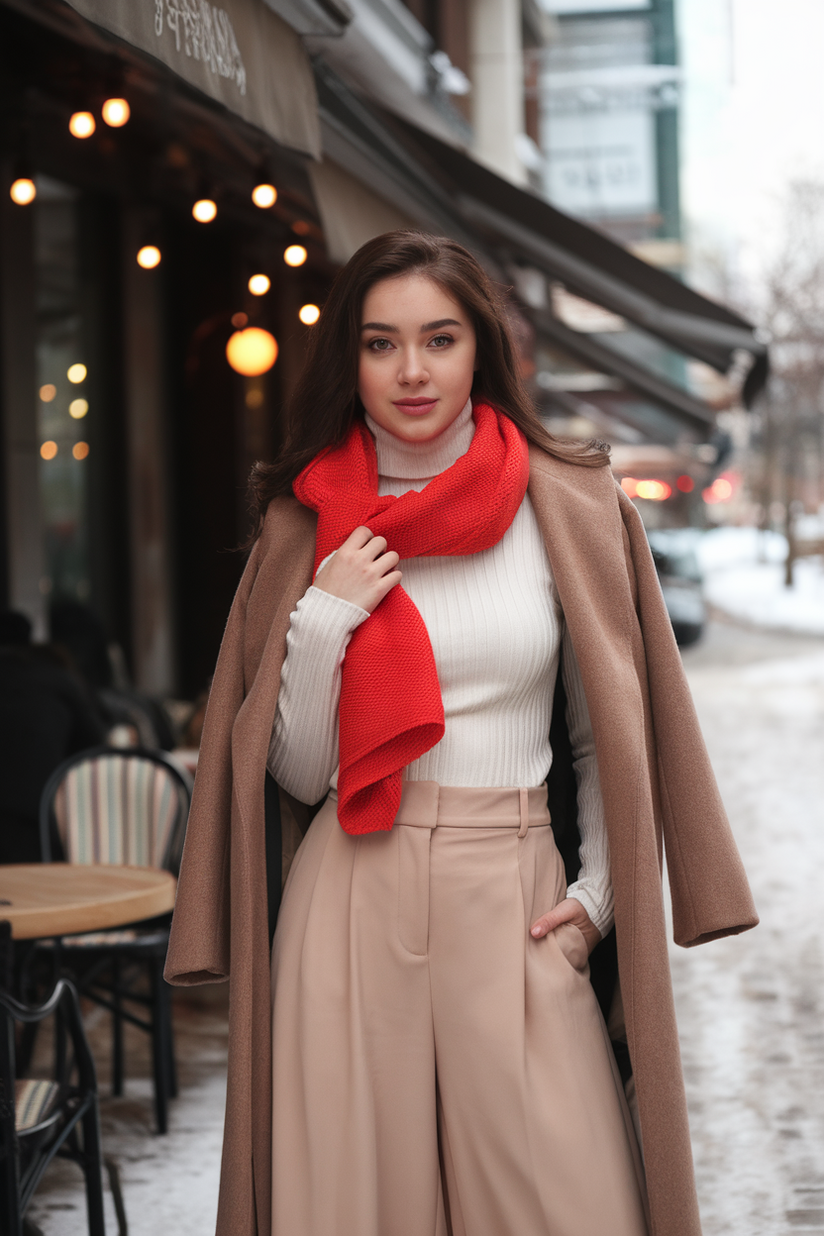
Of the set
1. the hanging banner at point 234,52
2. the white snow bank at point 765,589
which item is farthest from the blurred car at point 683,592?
the hanging banner at point 234,52

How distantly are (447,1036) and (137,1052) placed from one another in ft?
10.4

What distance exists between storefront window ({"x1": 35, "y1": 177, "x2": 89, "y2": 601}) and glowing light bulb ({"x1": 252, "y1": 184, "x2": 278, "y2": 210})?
246 cm

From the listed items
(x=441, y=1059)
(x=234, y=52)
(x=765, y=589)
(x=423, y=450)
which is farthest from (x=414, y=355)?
(x=765, y=589)

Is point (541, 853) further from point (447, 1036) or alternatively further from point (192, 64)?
point (192, 64)

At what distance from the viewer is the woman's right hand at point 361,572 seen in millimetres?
2016

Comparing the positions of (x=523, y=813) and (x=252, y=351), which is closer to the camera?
(x=523, y=813)

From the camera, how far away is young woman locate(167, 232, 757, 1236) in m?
2.00

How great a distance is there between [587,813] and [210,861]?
0.62 meters

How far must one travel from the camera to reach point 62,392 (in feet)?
27.7

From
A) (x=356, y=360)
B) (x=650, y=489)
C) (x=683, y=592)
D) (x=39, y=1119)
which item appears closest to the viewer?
(x=356, y=360)

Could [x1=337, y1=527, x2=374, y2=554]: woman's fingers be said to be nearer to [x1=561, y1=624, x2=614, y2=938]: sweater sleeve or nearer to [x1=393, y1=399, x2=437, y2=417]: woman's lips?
[x1=393, y1=399, x2=437, y2=417]: woman's lips

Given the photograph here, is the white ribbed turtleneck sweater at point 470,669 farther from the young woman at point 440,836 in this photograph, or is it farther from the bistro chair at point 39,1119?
the bistro chair at point 39,1119

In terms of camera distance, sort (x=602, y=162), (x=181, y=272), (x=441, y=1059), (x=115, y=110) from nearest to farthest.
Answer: (x=441, y=1059) → (x=115, y=110) → (x=181, y=272) → (x=602, y=162)

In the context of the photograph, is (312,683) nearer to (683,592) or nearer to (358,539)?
(358,539)
